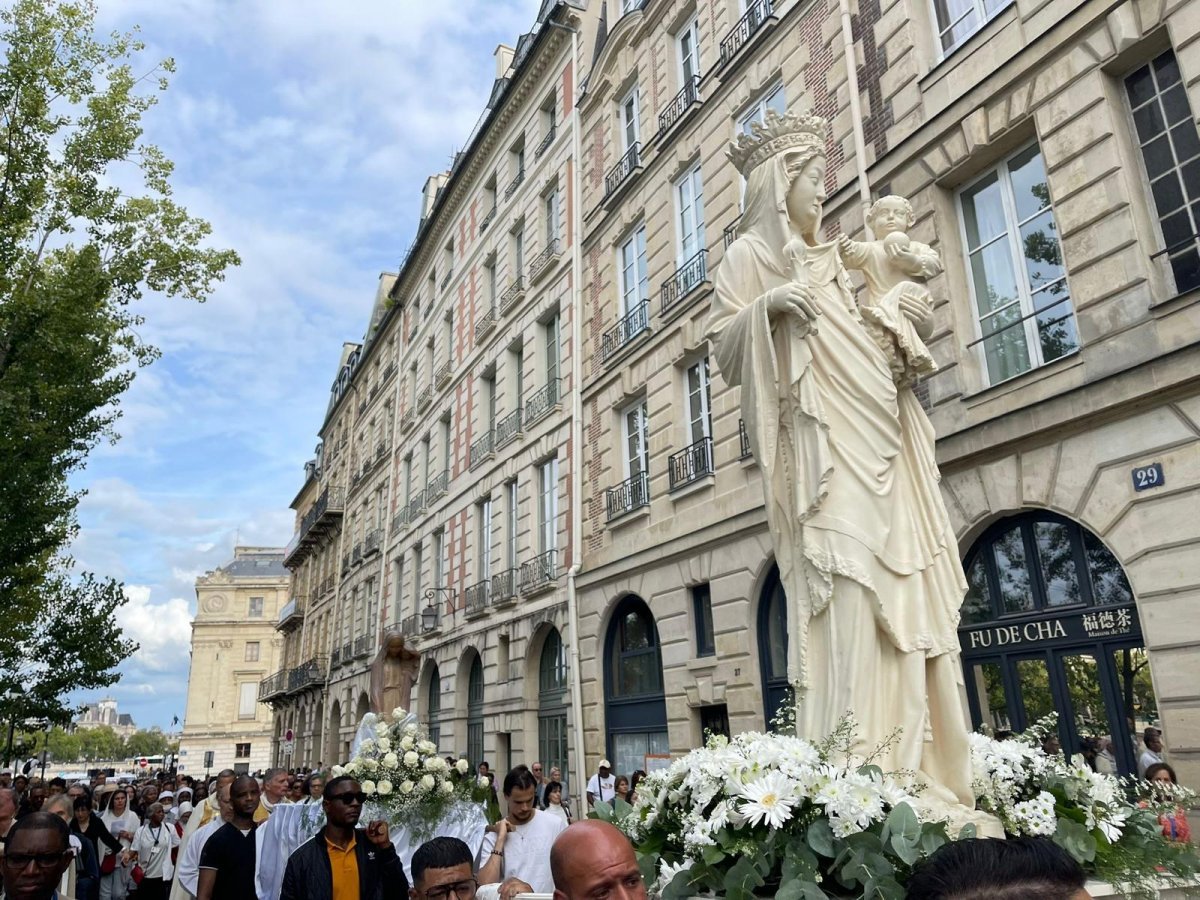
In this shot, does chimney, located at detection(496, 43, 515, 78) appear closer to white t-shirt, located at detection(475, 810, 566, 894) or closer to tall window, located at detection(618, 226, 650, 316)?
tall window, located at detection(618, 226, 650, 316)

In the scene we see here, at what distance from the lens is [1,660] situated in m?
16.1

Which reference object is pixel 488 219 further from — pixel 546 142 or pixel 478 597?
pixel 478 597

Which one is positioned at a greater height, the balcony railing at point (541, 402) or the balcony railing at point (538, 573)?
A: the balcony railing at point (541, 402)

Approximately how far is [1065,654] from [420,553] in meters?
22.3

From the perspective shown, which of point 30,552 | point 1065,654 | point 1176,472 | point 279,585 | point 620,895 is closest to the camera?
point 620,895

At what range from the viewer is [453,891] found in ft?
11.5

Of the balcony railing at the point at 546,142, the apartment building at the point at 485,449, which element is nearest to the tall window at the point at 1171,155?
the apartment building at the point at 485,449

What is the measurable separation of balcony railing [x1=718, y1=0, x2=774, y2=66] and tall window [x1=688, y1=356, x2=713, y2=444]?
5050 millimetres

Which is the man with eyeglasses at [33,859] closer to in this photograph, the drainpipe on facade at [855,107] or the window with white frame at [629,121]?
the drainpipe on facade at [855,107]

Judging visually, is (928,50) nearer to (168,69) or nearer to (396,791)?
(396,791)

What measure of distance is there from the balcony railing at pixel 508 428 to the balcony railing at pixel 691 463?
7.10m

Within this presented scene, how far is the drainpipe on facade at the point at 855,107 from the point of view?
11281 mm

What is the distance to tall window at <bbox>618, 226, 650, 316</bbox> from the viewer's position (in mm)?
16766

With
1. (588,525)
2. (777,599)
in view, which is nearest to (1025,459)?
(777,599)
